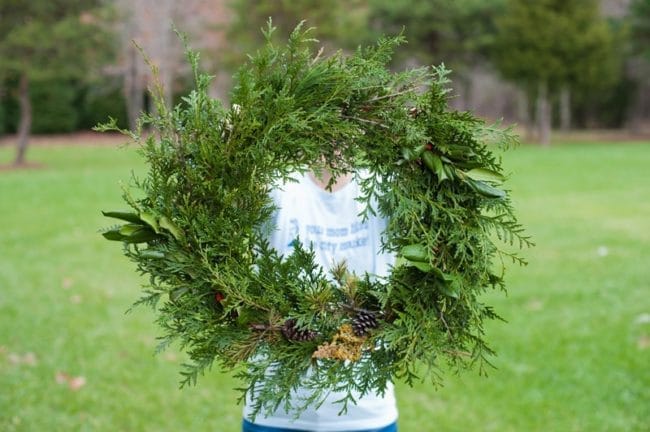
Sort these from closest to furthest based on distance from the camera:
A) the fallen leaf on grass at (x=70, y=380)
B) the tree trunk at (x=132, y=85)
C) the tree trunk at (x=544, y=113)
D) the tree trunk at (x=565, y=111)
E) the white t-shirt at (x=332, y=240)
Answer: the white t-shirt at (x=332, y=240), the fallen leaf on grass at (x=70, y=380), the tree trunk at (x=544, y=113), the tree trunk at (x=132, y=85), the tree trunk at (x=565, y=111)

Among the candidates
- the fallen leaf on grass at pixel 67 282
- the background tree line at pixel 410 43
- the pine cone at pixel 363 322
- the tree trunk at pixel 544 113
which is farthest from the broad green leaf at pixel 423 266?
the tree trunk at pixel 544 113

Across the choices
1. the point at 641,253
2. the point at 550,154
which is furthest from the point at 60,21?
the point at 641,253

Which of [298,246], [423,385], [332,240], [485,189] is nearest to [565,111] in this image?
[423,385]

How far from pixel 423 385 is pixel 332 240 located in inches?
128

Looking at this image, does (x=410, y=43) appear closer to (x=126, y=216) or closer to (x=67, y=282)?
(x=67, y=282)

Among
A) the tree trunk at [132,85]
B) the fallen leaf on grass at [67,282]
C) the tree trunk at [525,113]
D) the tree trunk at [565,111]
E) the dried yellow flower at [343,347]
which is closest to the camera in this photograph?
the dried yellow flower at [343,347]

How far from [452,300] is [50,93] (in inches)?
1523

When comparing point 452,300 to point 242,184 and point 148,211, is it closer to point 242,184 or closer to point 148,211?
point 242,184

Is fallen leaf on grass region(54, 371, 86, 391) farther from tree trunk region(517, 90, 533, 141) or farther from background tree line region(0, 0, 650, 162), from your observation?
tree trunk region(517, 90, 533, 141)

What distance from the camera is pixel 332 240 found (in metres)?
2.81

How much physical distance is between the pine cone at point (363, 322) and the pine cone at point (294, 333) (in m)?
0.13

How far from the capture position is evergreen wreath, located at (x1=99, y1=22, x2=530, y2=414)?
6.99ft

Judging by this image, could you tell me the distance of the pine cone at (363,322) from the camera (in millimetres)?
2242

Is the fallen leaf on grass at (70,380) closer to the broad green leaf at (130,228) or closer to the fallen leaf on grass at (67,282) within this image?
the fallen leaf on grass at (67,282)
